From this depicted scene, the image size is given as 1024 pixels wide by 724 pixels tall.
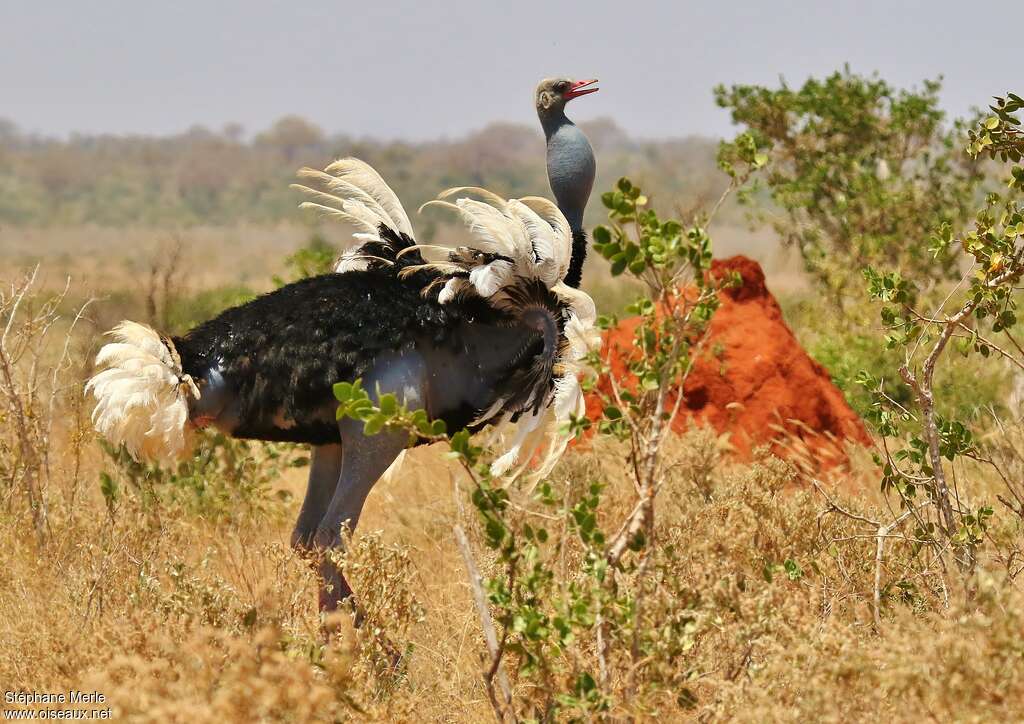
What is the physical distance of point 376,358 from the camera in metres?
4.82

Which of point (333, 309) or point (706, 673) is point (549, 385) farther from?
point (706, 673)

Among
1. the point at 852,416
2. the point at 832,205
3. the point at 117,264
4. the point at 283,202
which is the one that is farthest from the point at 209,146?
the point at 852,416

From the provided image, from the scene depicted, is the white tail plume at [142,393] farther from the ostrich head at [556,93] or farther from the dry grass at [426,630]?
the ostrich head at [556,93]

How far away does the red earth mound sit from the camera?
733 cm

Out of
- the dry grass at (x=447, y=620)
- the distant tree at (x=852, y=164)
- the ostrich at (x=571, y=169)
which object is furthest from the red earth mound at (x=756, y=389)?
the distant tree at (x=852, y=164)

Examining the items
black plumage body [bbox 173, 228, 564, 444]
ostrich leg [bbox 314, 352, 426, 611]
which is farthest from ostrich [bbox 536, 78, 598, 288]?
ostrich leg [bbox 314, 352, 426, 611]

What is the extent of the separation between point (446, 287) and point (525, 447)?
2.21ft

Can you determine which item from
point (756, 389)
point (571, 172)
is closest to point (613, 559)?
point (571, 172)

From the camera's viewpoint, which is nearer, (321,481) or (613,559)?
(613,559)

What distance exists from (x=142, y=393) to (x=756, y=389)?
3.84 metres

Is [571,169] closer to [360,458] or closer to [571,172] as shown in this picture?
[571,172]

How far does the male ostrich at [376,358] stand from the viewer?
472cm

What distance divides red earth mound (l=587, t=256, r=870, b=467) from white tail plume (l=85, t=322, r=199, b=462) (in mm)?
2998

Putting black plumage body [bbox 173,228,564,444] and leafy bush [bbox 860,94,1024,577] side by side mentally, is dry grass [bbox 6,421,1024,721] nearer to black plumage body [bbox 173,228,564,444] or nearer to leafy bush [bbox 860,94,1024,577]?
leafy bush [bbox 860,94,1024,577]
